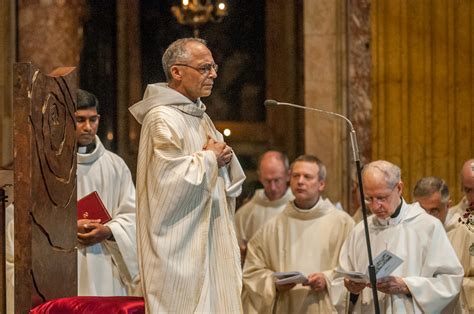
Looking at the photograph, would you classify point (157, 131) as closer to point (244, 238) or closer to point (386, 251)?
point (386, 251)

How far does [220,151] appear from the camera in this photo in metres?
6.99

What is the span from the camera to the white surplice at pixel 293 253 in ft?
30.4

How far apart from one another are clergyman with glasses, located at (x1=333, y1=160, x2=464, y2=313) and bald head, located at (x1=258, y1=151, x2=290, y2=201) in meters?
2.22

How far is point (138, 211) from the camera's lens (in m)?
6.96

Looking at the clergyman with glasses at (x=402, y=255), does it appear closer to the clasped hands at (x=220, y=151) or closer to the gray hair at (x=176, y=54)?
the clasped hands at (x=220, y=151)

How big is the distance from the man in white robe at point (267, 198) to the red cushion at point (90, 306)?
366cm

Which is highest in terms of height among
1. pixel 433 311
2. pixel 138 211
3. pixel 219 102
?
pixel 219 102

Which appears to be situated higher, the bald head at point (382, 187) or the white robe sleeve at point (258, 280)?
the bald head at point (382, 187)

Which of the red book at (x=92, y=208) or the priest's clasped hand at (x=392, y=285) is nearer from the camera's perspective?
the priest's clasped hand at (x=392, y=285)

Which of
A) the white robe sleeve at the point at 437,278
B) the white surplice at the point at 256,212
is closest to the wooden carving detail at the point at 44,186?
the white robe sleeve at the point at 437,278

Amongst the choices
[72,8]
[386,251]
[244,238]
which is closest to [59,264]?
[386,251]

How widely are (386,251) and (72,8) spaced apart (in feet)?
14.9

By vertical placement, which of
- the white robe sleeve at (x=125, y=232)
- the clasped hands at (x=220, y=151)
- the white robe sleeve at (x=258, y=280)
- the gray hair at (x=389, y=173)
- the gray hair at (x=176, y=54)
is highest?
the gray hair at (x=176, y=54)

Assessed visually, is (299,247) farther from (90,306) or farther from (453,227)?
(90,306)
